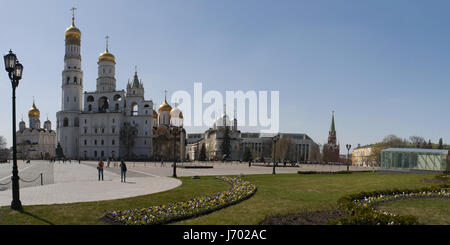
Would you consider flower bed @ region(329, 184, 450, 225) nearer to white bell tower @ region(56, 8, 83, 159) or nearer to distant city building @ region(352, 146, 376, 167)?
white bell tower @ region(56, 8, 83, 159)

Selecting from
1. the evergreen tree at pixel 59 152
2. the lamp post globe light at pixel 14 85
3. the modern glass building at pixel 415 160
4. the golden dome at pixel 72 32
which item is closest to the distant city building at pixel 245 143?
the evergreen tree at pixel 59 152

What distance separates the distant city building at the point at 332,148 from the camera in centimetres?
11125

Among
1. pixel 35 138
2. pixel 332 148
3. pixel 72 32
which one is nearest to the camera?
pixel 72 32

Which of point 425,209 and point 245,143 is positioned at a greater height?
point 425,209

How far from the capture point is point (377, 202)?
13203 millimetres

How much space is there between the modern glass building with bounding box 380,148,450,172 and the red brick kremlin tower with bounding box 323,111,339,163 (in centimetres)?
7538

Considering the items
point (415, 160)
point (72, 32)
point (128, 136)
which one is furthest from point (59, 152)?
point (415, 160)

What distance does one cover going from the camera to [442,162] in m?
34.2

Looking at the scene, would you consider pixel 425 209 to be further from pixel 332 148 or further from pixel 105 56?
pixel 332 148

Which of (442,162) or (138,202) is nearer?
(138,202)

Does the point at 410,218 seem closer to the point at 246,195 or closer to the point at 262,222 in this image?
the point at 262,222
